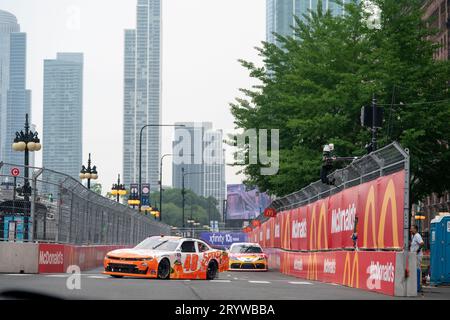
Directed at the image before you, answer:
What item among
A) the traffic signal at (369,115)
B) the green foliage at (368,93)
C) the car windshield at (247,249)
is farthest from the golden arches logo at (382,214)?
the car windshield at (247,249)

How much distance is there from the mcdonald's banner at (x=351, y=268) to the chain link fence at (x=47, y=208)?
764 cm

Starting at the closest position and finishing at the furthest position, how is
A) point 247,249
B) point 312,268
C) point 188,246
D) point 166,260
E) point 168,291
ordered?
point 168,291, point 166,260, point 188,246, point 312,268, point 247,249

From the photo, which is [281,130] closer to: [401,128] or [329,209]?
[401,128]

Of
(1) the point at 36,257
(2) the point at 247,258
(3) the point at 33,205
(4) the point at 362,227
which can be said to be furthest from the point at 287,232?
(3) the point at 33,205

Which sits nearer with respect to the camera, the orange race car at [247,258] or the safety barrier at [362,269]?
the safety barrier at [362,269]

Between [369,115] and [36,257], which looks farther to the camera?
[369,115]

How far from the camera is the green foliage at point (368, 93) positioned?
4256cm

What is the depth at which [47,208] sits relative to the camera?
24641mm

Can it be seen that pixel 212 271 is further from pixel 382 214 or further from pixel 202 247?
pixel 382 214

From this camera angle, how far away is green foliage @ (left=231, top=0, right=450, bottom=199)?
4256 centimetres

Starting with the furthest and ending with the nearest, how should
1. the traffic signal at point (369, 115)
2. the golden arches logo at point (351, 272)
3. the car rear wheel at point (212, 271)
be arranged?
the traffic signal at point (369, 115) < the car rear wheel at point (212, 271) < the golden arches logo at point (351, 272)

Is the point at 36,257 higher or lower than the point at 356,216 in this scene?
lower

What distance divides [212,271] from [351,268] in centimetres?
451

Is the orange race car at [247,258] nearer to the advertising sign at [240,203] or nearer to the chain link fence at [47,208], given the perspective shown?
the chain link fence at [47,208]
